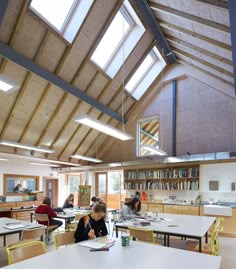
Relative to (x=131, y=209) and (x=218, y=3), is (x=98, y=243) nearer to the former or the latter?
(x=131, y=209)

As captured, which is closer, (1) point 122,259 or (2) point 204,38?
(1) point 122,259

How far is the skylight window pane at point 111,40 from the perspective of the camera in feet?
20.9

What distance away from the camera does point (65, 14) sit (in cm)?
544

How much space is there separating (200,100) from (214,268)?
6.75 meters

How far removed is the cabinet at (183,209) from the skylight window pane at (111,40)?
195 inches

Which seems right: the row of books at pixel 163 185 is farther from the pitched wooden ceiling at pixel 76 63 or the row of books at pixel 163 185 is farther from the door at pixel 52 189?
the door at pixel 52 189

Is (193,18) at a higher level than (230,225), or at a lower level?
higher

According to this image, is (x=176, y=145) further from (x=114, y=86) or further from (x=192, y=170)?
(x=114, y=86)

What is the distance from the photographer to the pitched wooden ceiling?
4.12m

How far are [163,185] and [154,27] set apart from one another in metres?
5.25

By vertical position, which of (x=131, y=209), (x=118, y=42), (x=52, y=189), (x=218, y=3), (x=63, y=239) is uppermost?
(x=118, y=42)

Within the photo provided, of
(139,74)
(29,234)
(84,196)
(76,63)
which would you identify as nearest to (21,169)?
(84,196)

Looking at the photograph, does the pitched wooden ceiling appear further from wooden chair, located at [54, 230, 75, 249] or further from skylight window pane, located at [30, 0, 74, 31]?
wooden chair, located at [54, 230, 75, 249]

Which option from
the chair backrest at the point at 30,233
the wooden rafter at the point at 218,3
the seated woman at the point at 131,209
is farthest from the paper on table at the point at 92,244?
the wooden rafter at the point at 218,3
